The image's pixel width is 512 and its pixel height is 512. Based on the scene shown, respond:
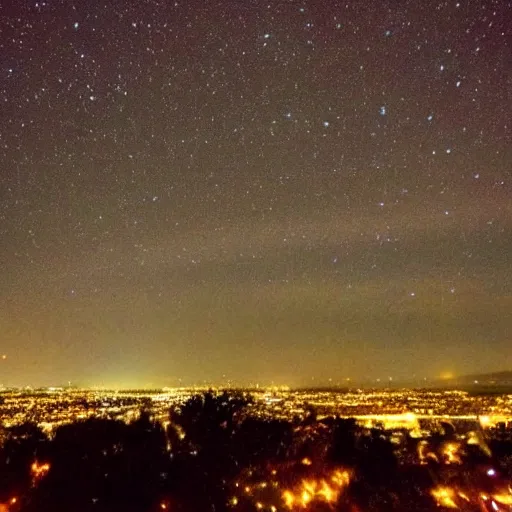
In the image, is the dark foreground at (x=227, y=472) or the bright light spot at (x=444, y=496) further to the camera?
the bright light spot at (x=444, y=496)

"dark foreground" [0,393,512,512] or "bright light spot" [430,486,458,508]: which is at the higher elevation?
"dark foreground" [0,393,512,512]

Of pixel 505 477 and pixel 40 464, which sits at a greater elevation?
pixel 40 464

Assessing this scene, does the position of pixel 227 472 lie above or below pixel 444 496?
above

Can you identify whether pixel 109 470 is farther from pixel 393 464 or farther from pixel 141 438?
pixel 393 464

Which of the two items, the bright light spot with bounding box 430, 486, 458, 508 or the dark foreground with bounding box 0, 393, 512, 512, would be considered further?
the bright light spot with bounding box 430, 486, 458, 508

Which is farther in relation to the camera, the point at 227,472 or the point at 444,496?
the point at 227,472

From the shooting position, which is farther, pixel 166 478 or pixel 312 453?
pixel 312 453

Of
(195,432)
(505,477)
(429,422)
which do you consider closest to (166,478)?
(195,432)

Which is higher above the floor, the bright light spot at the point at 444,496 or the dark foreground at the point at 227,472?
the dark foreground at the point at 227,472
